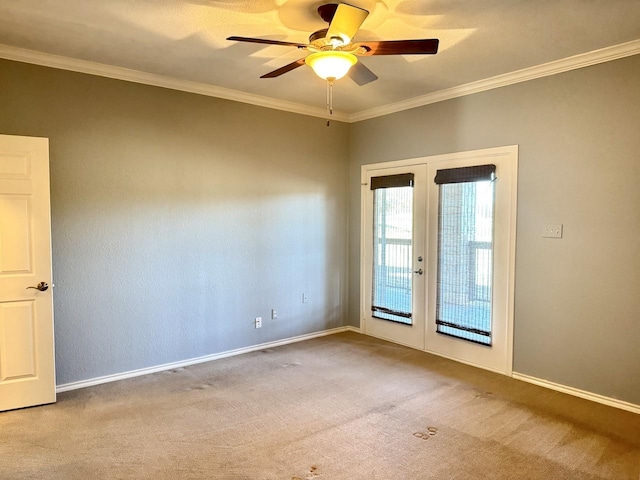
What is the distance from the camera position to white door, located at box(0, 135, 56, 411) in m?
3.19

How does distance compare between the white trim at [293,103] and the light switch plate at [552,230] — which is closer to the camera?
the white trim at [293,103]

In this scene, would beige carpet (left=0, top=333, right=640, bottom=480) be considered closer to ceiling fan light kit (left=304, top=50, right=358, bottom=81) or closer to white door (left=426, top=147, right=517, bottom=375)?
white door (left=426, top=147, right=517, bottom=375)

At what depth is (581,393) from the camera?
11.6ft

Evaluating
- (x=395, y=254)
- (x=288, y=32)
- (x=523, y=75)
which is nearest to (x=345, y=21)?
(x=288, y=32)

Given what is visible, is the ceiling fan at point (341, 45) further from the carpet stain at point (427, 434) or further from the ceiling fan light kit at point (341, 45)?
the carpet stain at point (427, 434)

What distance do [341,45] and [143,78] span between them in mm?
2179

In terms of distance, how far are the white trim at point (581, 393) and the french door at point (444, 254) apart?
0.17m

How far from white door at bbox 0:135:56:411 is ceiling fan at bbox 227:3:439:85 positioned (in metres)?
1.95

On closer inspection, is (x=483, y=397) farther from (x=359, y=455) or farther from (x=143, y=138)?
(x=143, y=138)

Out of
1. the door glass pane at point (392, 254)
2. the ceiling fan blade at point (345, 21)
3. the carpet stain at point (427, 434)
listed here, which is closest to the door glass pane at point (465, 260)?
the door glass pane at point (392, 254)

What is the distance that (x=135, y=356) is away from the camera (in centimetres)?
397

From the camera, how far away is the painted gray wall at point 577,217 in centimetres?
327

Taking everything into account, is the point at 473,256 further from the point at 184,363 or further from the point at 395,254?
the point at 184,363

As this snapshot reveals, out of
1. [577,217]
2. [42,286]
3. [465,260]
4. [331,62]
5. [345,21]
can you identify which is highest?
[345,21]
